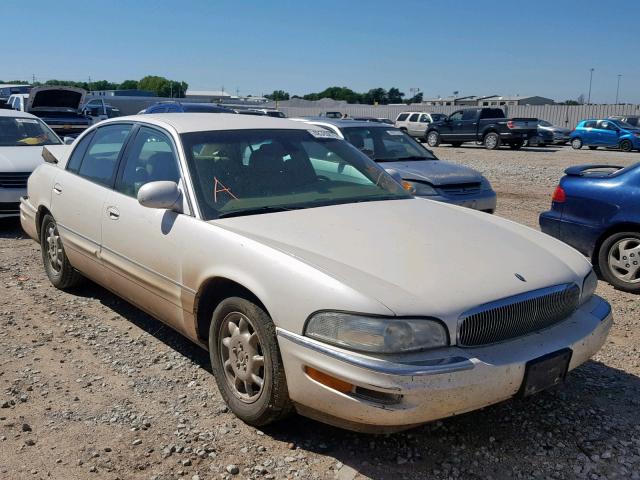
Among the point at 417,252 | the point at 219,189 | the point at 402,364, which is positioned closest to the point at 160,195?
the point at 219,189

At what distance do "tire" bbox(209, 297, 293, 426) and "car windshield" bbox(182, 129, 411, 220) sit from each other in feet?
2.08

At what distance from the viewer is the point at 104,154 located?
498 centimetres

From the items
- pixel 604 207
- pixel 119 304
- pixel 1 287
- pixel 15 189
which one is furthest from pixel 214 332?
pixel 15 189

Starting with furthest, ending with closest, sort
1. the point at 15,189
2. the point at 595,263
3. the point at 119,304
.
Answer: the point at 15,189
the point at 595,263
the point at 119,304

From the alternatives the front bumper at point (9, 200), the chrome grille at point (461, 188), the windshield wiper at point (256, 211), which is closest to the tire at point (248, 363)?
the windshield wiper at point (256, 211)

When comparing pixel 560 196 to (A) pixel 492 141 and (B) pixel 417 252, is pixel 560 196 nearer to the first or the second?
(B) pixel 417 252

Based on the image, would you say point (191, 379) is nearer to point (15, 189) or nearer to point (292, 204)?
point (292, 204)

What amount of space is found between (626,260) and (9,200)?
7.11m

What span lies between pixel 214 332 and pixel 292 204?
0.92 metres

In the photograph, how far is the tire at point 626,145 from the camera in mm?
26422

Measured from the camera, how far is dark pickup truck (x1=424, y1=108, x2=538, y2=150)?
1068 inches

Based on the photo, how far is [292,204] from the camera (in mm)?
3938

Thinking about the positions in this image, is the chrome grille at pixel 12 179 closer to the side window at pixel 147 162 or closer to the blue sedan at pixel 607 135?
the side window at pixel 147 162

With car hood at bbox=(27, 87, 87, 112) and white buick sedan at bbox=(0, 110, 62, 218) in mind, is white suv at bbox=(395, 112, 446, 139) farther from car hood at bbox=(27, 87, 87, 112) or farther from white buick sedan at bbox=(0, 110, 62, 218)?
white buick sedan at bbox=(0, 110, 62, 218)
